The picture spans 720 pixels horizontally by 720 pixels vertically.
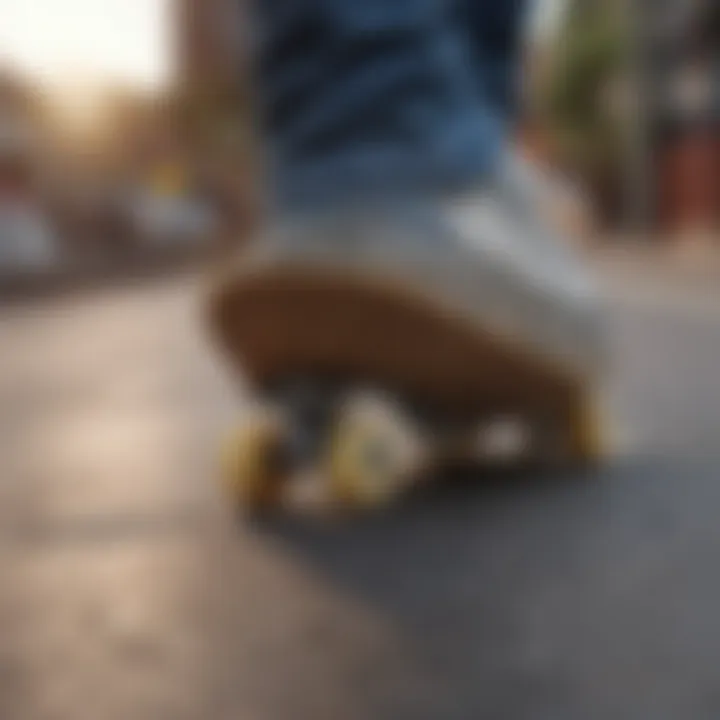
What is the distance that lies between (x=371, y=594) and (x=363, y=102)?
0.86ft

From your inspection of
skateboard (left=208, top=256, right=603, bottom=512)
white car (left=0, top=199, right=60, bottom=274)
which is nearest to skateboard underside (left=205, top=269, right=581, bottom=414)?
skateboard (left=208, top=256, right=603, bottom=512)

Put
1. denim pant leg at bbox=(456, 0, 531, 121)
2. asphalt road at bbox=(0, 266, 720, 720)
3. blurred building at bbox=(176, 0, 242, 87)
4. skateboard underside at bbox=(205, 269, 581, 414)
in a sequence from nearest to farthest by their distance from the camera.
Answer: asphalt road at bbox=(0, 266, 720, 720) → skateboard underside at bbox=(205, 269, 581, 414) → denim pant leg at bbox=(456, 0, 531, 121) → blurred building at bbox=(176, 0, 242, 87)

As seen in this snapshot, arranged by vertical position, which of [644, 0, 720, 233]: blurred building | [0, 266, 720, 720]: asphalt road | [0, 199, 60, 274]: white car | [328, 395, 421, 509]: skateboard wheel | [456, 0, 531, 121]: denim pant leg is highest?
[644, 0, 720, 233]: blurred building

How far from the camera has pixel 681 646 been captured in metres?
0.36

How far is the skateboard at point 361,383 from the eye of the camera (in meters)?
0.61

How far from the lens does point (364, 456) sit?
0.62 metres

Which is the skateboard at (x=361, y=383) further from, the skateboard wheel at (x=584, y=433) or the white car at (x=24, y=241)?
the white car at (x=24, y=241)

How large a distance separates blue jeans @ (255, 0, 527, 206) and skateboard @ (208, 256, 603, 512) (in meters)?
0.05

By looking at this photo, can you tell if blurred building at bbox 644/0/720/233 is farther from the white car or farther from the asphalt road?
the asphalt road

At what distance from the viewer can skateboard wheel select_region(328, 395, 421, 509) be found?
24.2 inches

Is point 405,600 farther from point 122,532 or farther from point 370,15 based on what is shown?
point 370,15

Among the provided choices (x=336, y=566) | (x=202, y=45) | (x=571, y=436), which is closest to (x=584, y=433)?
(x=571, y=436)

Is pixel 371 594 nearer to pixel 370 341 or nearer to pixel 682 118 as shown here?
pixel 370 341

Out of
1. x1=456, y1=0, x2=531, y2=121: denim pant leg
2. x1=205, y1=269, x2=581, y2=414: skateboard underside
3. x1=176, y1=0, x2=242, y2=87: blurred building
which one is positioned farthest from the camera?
x1=176, y1=0, x2=242, y2=87: blurred building
